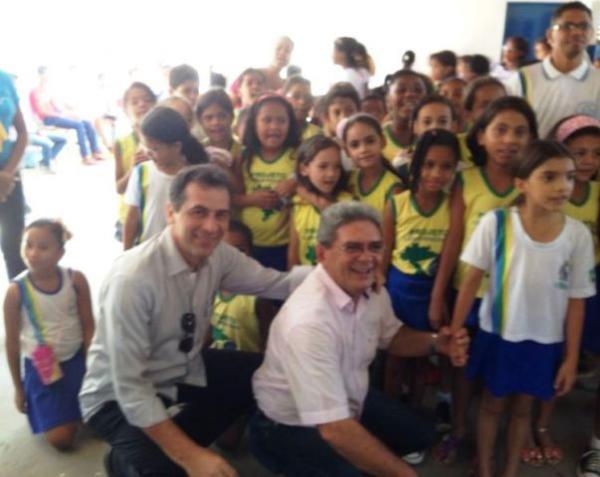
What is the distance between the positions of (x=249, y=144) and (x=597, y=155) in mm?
1454

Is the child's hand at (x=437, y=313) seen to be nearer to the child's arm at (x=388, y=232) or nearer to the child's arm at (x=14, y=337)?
the child's arm at (x=388, y=232)

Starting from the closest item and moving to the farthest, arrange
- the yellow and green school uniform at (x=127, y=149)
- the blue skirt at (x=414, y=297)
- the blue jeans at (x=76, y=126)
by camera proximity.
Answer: the blue skirt at (x=414, y=297) < the yellow and green school uniform at (x=127, y=149) < the blue jeans at (x=76, y=126)

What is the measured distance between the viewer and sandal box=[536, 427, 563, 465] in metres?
2.07

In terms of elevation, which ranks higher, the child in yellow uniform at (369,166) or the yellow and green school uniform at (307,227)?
the child in yellow uniform at (369,166)

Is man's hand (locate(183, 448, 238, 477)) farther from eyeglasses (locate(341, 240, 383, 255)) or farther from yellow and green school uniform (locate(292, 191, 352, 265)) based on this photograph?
yellow and green school uniform (locate(292, 191, 352, 265))

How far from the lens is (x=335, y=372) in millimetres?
1480

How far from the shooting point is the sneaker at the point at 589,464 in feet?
6.48

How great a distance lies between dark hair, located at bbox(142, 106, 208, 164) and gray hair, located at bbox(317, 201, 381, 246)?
900 millimetres

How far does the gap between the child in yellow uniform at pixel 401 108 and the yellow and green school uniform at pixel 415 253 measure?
0.60 metres

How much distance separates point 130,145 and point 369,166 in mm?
1328

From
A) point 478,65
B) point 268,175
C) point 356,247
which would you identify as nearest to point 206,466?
point 356,247

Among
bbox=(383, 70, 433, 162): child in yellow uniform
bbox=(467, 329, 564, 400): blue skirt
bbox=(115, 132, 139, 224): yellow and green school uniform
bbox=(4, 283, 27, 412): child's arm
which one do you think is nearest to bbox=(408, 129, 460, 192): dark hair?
bbox=(383, 70, 433, 162): child in yellow uniform

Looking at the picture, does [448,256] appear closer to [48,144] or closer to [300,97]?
[300,97]

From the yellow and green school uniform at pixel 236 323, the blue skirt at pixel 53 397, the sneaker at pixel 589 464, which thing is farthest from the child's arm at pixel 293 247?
the sneaker at pixel 589 464
